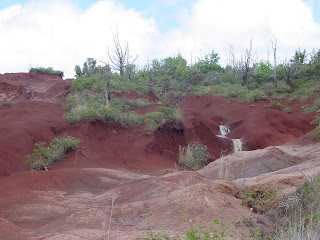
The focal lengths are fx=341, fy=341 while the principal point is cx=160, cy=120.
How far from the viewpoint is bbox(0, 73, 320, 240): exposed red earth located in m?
5.35

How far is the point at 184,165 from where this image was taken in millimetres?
14289

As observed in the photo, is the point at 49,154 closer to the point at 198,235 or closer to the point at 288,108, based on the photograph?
the point at 198,235

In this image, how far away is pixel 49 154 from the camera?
37.6 ft

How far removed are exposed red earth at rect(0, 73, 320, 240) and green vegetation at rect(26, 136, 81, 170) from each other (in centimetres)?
38

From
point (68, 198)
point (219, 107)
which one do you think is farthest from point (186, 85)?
point (68, 198)

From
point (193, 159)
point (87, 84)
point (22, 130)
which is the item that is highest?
point (87, 84)

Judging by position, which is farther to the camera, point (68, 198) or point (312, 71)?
point (312, 71)

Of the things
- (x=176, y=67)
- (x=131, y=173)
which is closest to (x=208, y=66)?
(x=176, y=67)

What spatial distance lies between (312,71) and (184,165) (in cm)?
2163

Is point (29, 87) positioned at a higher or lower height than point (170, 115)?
higher

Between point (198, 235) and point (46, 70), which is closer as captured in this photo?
point (198, 235)

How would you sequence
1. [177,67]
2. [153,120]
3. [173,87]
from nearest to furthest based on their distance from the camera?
→ 1. [153,120]
2. [173,87]
3. [177,67]

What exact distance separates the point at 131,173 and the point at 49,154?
2831 mm

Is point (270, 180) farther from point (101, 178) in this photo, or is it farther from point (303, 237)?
point (101, 178)
